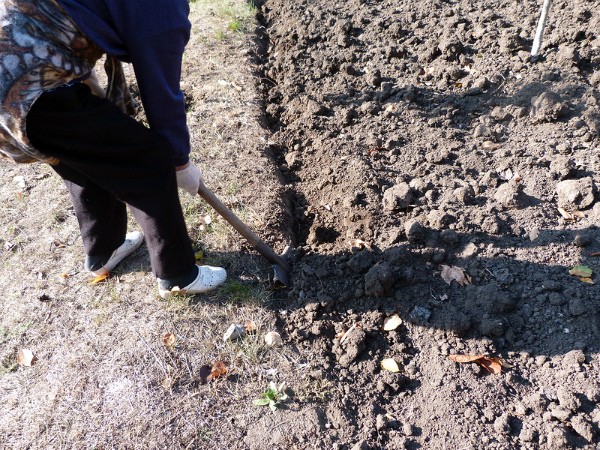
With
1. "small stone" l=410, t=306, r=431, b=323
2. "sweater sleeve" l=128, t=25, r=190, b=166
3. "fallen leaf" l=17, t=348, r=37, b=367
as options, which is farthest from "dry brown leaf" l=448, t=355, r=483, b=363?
"fallen leaf" l=17, t=348, r=37, b=367

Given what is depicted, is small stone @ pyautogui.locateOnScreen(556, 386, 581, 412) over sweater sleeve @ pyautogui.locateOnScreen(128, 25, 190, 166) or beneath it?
beneath

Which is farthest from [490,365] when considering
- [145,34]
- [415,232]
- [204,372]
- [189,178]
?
[145,34]

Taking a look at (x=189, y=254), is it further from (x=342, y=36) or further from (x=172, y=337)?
(x=342, y=36)

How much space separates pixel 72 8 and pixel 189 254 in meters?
1.26

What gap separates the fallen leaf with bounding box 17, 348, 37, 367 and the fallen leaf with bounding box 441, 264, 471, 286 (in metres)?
2.16

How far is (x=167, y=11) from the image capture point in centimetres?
191

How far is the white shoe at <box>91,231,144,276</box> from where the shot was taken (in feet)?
10.1

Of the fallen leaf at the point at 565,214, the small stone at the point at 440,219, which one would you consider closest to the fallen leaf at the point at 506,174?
the fallen leaf at the point at 565,214

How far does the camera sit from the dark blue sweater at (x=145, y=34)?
6.18 feet

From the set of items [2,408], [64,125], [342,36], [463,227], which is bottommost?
[2,408]

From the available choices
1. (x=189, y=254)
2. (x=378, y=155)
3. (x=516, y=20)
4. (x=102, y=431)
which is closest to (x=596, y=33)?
(x=516, y=20)

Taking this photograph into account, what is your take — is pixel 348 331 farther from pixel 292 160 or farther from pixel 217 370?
pixel 292 160

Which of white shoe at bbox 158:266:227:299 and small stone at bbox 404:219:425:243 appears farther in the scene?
small stone at bbox 404:219:425:243

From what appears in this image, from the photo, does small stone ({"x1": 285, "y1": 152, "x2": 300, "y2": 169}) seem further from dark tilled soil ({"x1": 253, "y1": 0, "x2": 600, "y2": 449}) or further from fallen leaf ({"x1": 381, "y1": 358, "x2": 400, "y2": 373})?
fallen leaf ({"x1": 381, "y1": 358, "x2": 400, "y2": 373})
